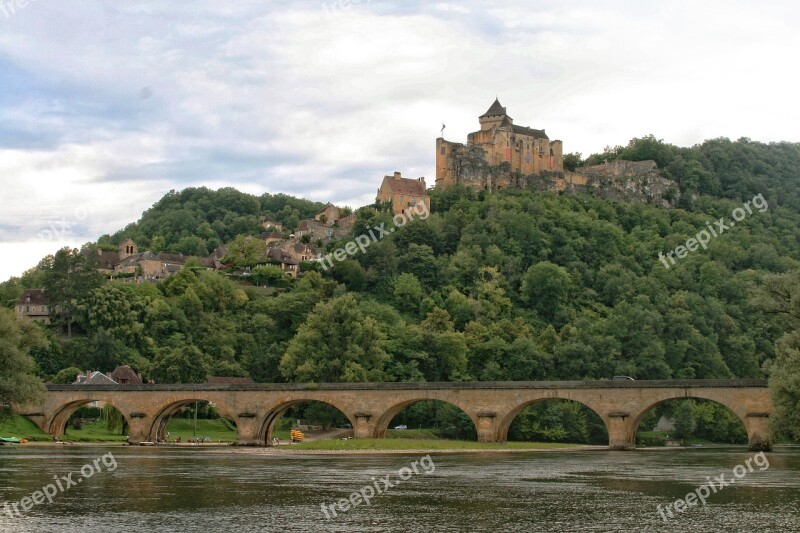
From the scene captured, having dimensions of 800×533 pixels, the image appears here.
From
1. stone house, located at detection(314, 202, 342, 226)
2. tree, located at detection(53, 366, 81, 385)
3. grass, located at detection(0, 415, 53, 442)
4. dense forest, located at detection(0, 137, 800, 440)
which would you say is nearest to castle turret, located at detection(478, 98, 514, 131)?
dense forest, located at detection(0, 137, 800, 440)

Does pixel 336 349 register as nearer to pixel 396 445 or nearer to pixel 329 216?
pixel 396 445

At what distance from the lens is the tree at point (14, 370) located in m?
59.0

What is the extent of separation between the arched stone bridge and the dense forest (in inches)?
171

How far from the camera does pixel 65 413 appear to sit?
71.9 metres

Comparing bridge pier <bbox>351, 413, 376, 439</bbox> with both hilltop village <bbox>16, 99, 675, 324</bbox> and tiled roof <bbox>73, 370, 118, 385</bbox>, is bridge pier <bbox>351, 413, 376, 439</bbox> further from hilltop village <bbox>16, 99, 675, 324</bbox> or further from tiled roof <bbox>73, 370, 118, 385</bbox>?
hilltop village <bbox>16, 99, 675, 324</bbox>

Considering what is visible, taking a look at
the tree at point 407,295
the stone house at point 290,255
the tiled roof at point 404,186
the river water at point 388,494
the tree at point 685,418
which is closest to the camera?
the river water at point 388,494

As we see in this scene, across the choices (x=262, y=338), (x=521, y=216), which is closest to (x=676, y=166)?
(x=521, y=216)

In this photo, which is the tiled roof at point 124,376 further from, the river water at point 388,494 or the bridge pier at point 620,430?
the bridge pier at point 620,430

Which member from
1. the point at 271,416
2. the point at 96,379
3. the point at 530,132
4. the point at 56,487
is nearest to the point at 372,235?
the point at 530,132

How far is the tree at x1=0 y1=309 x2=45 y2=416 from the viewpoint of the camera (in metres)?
59.0

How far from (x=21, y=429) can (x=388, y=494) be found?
42.5 m

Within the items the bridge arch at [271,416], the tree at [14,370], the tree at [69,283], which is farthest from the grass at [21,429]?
the tree at [69,283]

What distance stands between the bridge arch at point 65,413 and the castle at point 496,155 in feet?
224

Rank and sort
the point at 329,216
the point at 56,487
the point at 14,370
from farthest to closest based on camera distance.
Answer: the point at 329,216
the point at 14,370
the point at 56,487
